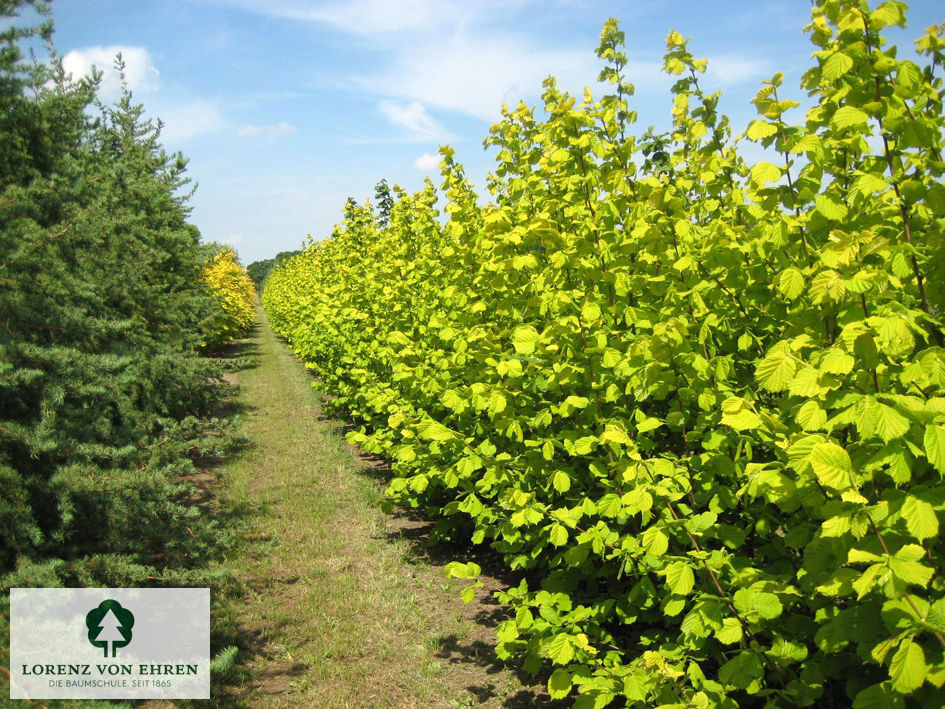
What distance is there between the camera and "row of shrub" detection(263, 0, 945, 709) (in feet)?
5.07

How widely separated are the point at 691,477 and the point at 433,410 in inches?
115

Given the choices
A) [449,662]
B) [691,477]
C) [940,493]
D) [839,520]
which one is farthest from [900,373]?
[449,662]

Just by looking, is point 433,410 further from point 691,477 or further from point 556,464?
point 691,477

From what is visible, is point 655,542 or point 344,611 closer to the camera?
point 655,542

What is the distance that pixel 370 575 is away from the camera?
484 cm

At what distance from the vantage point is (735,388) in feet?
8.06

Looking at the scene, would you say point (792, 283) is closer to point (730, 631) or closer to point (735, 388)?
point (735, 388)

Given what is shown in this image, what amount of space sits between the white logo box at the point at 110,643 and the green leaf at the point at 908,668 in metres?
2.71

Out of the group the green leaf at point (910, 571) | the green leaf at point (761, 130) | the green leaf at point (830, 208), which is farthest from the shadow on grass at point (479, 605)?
the green leaf at point (761, 130)

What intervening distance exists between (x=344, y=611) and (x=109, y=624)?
5.22ft

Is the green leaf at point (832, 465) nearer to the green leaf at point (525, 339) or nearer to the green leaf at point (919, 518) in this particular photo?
the green leaf at point (919, 518)

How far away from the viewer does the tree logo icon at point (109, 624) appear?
2.92 meters

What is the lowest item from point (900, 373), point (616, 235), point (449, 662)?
point (449, 662)

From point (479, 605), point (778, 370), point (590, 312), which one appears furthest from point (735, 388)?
point (479, 605)
